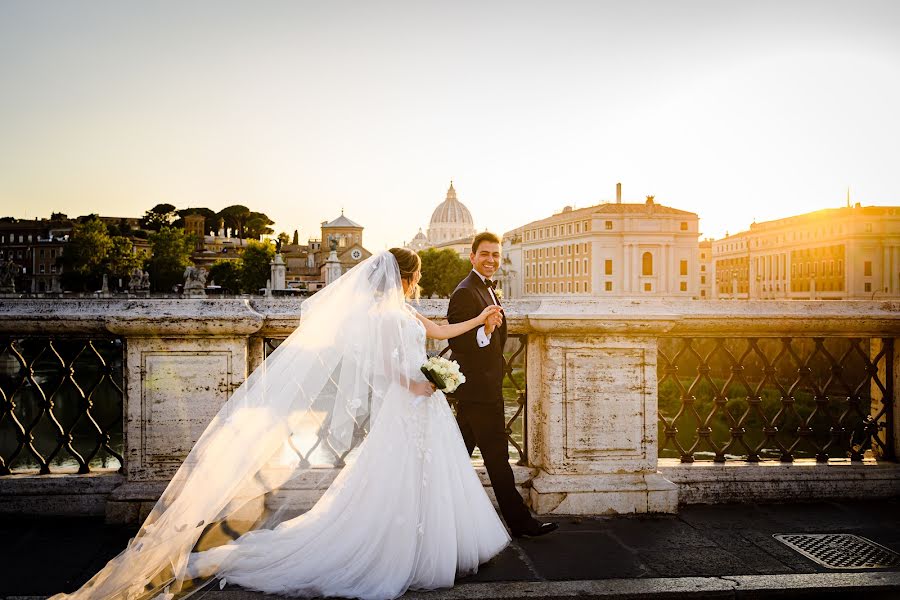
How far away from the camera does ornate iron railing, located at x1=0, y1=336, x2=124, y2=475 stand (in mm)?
4289

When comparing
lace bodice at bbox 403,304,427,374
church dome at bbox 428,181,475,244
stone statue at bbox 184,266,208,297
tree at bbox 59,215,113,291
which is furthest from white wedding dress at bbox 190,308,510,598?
church dome at bbox 428,181,475,244

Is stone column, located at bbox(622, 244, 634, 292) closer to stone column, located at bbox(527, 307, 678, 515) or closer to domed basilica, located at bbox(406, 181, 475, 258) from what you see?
domed basilica, located at bbox(406, 181, 475, 258)

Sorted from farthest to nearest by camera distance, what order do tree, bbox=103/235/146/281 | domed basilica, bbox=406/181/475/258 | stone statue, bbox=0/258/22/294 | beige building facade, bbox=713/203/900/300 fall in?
1. domed basilica, bbox=406/181/475/258
2. tree, bbox=103/235/146/281
3. beige building facade, bbox=713/203/900/300
4. stone statue, bbox=0/258/22/294

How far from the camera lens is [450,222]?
147m

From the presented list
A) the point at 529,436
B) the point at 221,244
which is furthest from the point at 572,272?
the point at 529,436

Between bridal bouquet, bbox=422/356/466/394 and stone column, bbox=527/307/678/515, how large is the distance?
0.93 meters

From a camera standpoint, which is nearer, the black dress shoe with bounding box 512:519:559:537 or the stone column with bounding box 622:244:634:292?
the black dress shoe with bounding box 512:519:559:537

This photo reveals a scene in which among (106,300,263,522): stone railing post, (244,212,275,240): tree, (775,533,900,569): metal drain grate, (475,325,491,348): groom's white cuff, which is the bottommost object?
(775,533,900,569): metal drain grate

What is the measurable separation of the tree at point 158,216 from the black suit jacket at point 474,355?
123320 mm

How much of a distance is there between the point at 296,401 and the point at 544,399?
1533mm

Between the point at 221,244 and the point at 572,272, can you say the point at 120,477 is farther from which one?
the point at 221,244

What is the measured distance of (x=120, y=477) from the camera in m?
4.11

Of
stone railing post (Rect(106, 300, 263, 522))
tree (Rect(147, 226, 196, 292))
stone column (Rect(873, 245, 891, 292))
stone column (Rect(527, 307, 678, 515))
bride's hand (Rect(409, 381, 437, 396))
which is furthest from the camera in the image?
tree (Rect(147, 226, 196, 292))

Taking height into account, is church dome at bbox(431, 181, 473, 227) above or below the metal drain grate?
above
